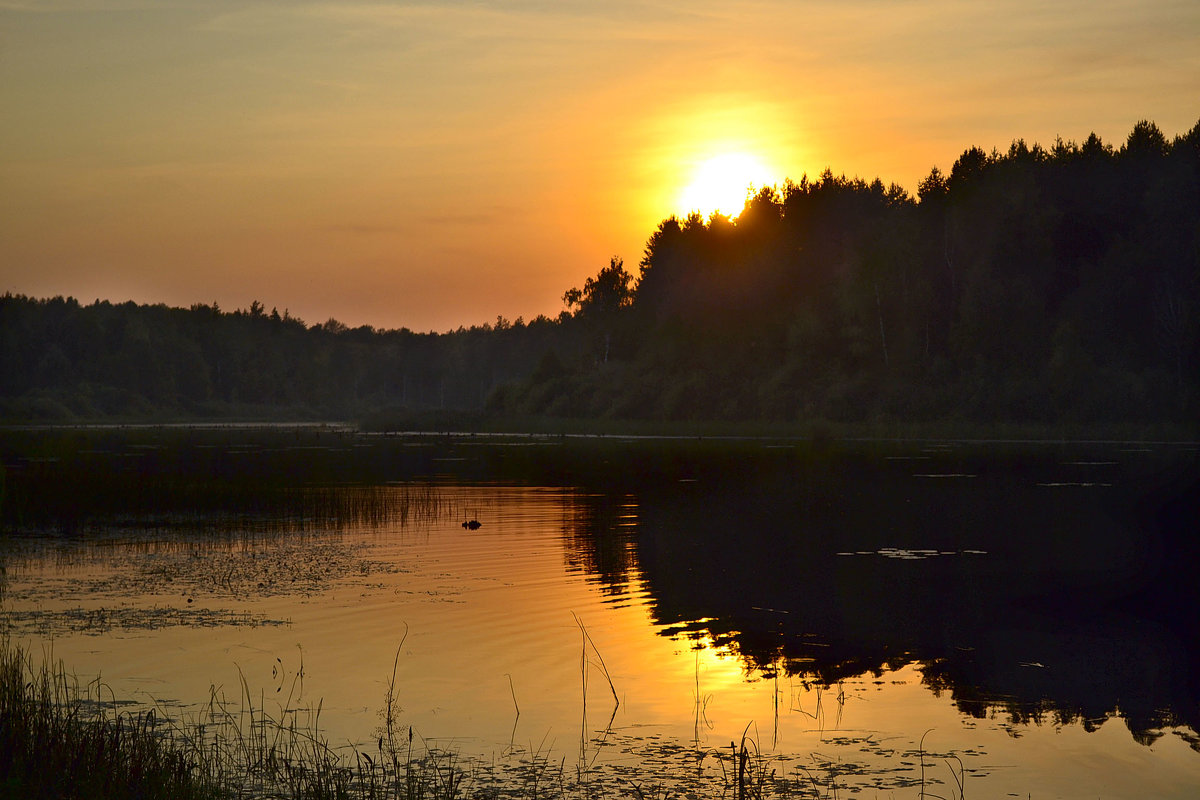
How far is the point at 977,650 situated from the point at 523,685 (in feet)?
24.9

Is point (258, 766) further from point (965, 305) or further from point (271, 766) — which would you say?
point (965, 305)

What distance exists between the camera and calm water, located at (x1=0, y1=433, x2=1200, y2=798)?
14281 millimetres

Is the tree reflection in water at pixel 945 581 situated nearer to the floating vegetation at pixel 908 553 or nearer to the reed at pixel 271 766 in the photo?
the floating vegetation at pixel 908 553

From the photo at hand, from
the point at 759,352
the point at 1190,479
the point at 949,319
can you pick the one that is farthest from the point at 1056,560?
the point at 759,352

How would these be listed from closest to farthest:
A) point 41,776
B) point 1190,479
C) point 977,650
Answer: point 41,776 < point 977,650 < point 1190,479

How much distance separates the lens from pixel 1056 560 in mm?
30016

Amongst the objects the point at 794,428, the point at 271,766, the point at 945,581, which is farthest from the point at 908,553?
the point at 794,428

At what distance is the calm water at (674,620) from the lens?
46.9 ft

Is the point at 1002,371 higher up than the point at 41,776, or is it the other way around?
the point at 1002,371

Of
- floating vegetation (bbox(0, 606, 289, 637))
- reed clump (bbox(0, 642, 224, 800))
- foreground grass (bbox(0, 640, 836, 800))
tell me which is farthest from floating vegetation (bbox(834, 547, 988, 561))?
reed clump (bbox(0, 642, 224, 800))

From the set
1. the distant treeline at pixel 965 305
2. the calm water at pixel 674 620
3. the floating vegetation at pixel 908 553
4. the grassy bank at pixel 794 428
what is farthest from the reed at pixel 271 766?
the distant treeline at pixel 965 305

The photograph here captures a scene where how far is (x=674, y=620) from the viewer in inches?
867

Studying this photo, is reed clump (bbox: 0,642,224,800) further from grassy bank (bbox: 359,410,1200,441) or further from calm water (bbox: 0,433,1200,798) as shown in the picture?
grassy bank (bbox: 359,410,1200,441)

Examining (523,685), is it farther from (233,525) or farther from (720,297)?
(720,297)
